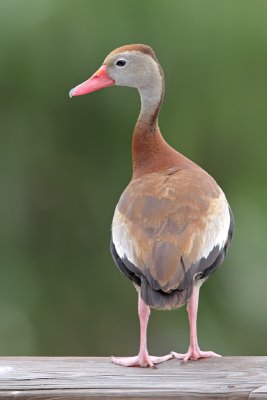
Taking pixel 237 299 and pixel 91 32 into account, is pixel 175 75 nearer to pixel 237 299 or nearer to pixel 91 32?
pixel 91 32

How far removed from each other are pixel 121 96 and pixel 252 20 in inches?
35.8

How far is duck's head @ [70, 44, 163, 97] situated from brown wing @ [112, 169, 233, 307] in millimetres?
501

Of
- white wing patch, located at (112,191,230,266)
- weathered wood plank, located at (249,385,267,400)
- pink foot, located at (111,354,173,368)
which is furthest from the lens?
white wing patch, located at (112,191,230,266)

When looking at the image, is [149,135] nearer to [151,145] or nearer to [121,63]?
[151,145]

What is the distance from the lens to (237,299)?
22.5 ft

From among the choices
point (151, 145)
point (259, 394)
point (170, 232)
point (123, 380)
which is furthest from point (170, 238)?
point (151, 145)

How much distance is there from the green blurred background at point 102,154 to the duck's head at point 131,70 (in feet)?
8.33

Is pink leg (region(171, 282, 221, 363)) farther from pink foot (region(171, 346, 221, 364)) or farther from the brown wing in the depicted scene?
the brown wing

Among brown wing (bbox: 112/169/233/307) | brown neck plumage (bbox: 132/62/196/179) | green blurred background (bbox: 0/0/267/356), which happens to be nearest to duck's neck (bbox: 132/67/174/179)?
brown neck plumage (bbox: 132/62/196/179)

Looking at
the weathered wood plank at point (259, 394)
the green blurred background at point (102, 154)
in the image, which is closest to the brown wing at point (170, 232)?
the weathered wood plank at point (259, 394)

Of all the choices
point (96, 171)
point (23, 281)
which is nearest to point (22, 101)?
point (96, 171)

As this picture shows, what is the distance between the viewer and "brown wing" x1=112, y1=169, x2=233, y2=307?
11.4 ft

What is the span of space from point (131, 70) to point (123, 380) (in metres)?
1.39

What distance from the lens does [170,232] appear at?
3.58 m
